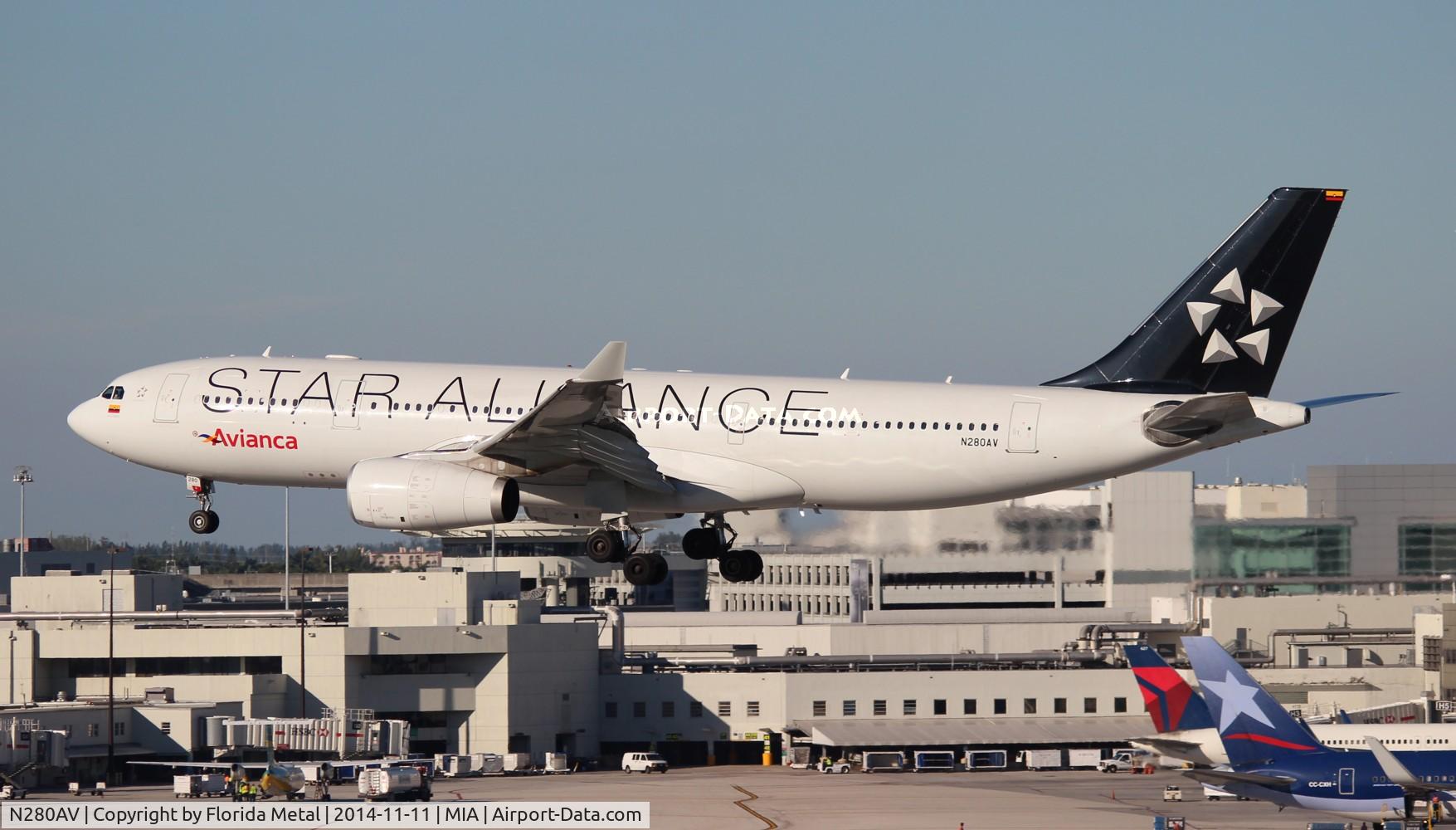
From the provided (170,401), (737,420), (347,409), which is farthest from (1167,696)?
(170,401)

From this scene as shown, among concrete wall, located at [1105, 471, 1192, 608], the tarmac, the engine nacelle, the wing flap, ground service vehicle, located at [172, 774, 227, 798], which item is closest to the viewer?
the wing flap

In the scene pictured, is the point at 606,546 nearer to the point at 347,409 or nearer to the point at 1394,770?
the point at 347,409

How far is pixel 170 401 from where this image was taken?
48094 mm

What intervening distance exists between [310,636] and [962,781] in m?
25.4

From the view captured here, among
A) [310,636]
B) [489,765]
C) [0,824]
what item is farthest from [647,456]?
[310,636]

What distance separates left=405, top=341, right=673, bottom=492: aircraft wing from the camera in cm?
4184

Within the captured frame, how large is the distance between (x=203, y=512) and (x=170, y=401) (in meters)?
3.62

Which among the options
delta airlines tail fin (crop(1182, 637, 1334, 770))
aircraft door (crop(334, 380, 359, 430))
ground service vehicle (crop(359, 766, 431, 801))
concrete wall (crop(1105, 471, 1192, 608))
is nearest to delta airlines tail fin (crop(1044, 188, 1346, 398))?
delta airlines tail fin (crop(1182, 637, 1334, 770))

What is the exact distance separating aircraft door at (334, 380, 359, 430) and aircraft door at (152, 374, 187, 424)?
4516 mm

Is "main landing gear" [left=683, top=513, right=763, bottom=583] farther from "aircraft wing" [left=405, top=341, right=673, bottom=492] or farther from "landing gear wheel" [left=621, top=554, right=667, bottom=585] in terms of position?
"aircraft wing" [left=405, top=341, right=673, bottom=492]

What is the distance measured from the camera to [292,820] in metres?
51.2

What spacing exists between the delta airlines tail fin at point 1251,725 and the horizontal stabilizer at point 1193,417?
10417 mm

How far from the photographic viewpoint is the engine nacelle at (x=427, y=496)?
4316 cm

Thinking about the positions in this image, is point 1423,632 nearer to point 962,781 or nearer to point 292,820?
point 962,781
